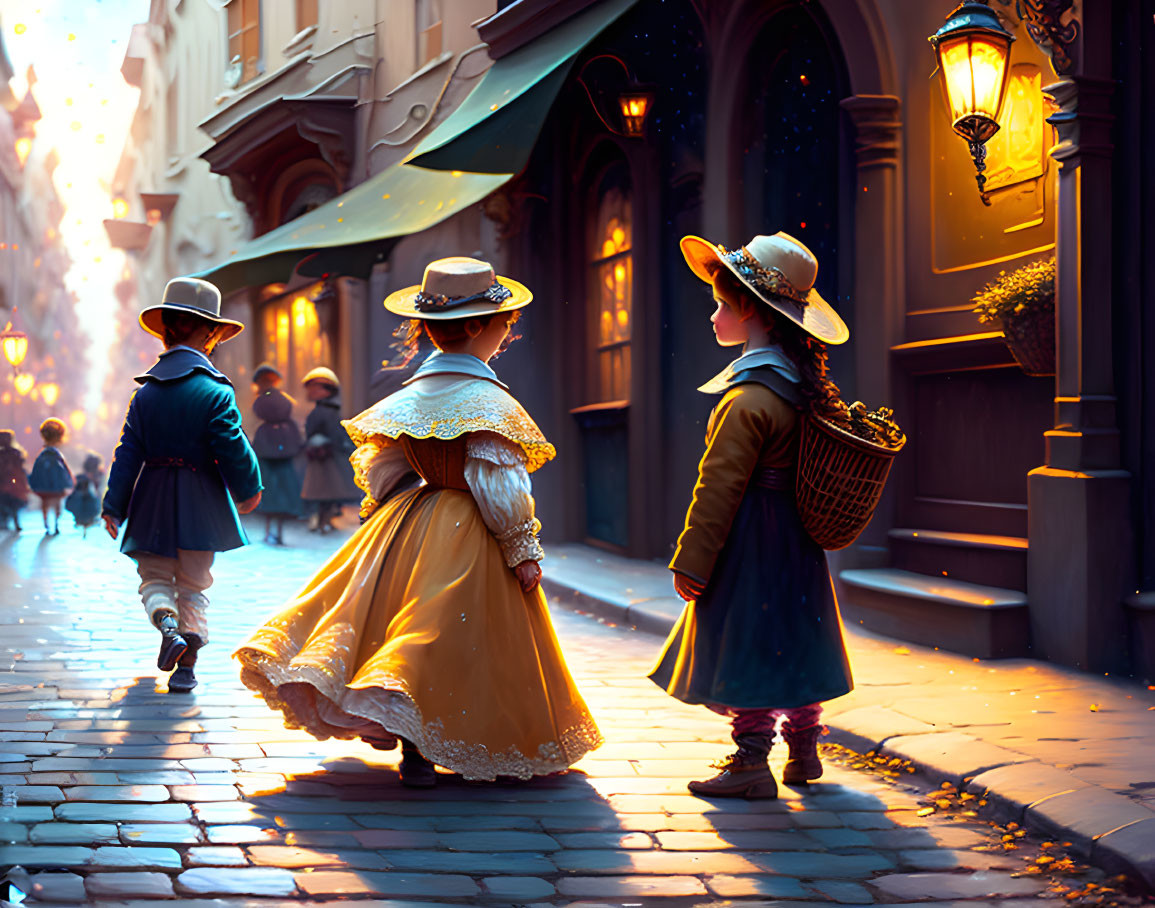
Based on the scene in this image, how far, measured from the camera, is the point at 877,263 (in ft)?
24.7

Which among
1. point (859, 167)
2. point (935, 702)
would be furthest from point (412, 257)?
point (935, 702)

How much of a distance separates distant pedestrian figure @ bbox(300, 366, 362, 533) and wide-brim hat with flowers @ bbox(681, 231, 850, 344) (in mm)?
10526

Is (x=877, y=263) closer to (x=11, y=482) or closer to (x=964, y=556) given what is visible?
(x=964, y=556)

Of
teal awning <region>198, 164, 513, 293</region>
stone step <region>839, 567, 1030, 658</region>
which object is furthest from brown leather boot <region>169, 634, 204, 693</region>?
teal awning <region>198, 164, 513, 293</region>

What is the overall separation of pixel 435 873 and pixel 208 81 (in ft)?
63.8

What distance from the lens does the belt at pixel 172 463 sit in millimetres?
5582

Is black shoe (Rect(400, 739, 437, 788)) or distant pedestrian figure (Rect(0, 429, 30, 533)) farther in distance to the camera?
distant pedestrian figure (Rect(0, 429, 30, 533))

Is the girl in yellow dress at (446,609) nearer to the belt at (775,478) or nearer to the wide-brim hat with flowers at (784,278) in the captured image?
the belt at (775,478)

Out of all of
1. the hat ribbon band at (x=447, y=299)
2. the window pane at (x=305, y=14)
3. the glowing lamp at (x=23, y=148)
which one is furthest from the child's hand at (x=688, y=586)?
the glowing lamp at (x=23, y=148)

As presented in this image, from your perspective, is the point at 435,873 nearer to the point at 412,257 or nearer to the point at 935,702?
the point at 935,702

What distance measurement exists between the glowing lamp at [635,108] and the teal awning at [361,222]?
1.44 metres

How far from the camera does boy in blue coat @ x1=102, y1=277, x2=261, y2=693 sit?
217 inches

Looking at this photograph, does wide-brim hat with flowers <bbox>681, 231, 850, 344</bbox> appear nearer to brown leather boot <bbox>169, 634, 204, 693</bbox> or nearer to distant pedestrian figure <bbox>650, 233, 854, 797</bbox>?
distant pedestrian figure <bbox>650, 233, 854, 797</bbox>

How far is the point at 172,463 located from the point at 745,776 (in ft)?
9.89
